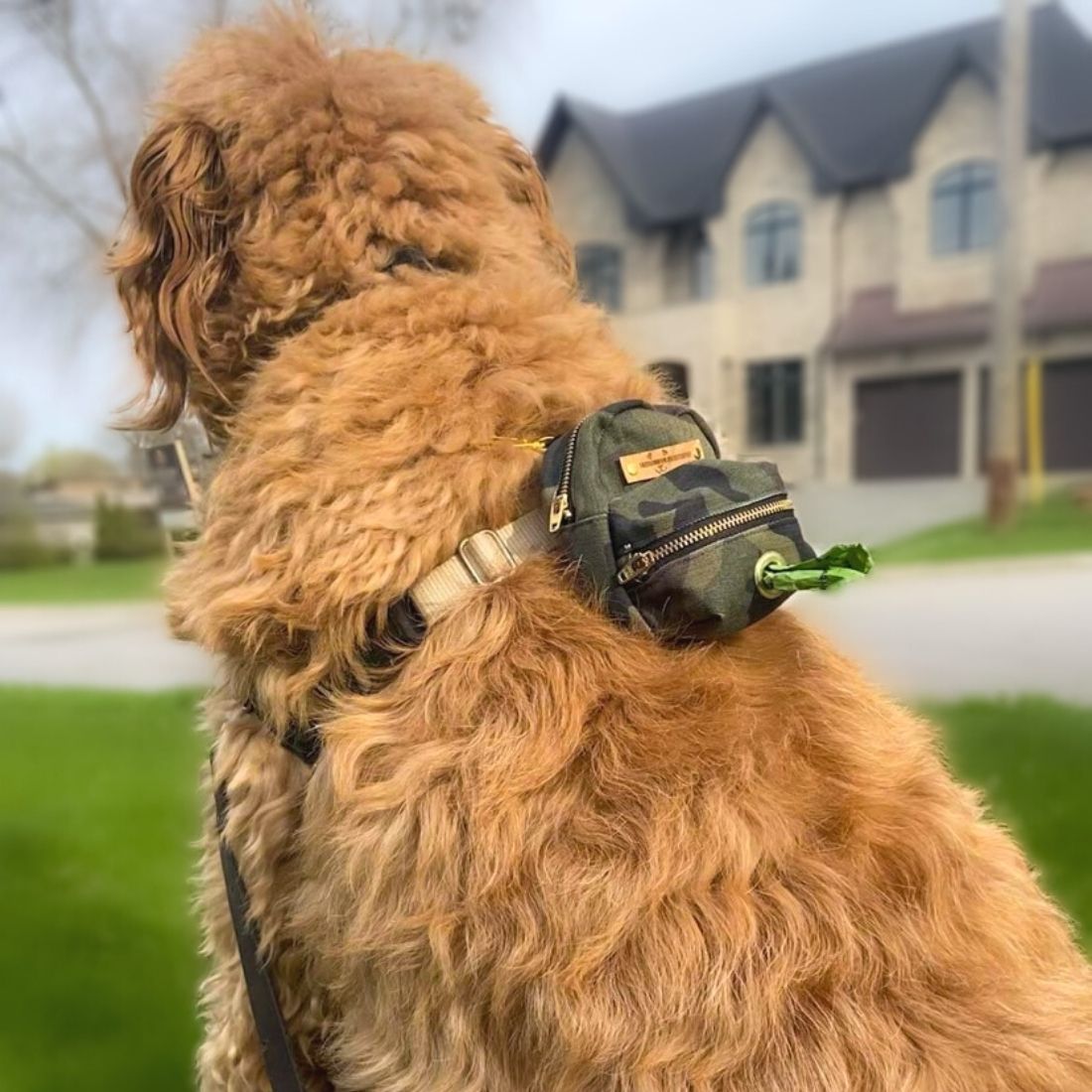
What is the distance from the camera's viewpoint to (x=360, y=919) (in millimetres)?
1139

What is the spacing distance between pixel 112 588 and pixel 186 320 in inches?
411

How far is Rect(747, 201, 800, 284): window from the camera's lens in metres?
5.31

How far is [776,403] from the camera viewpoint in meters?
5.21

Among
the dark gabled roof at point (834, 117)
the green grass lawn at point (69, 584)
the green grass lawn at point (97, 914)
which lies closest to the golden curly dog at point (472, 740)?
the green grass lawn at point (97, 914)

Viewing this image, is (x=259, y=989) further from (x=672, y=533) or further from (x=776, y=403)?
(x=776, y=403)

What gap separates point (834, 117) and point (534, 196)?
3.97 meters

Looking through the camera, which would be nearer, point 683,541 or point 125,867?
point 683,541

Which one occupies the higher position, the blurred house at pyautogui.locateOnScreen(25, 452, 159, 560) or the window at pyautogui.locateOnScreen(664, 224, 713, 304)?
the window at pyautogui.locateOnScreen(664, 224, 713, 304)

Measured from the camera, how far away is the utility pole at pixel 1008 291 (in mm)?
4656

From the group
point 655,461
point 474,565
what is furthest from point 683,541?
point 474,565

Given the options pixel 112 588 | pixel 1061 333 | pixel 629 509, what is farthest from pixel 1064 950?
pixel 112 588

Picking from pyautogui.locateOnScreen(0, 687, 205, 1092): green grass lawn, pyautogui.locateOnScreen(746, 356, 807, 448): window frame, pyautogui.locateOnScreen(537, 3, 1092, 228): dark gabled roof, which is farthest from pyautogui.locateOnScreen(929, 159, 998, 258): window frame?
pyautogui.locateOnScreen(0, 687, 205, 1092): green grass lawn

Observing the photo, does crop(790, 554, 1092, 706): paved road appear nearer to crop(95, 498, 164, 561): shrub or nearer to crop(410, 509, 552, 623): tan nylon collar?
crop(410, 509, 552, 623): tan nylon collar

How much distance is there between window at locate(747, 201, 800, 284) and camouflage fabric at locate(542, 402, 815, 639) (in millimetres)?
4414
